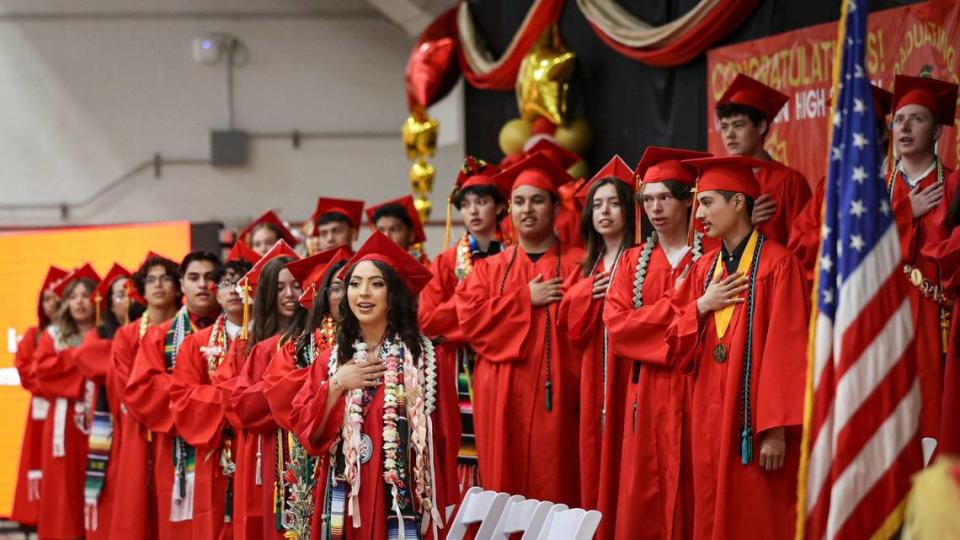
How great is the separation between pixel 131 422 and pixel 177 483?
650mm

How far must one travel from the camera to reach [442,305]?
704cm

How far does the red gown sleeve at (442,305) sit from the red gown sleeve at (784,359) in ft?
7.21

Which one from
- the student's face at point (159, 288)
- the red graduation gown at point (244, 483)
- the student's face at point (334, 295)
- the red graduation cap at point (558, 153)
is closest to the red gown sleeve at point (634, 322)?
the student's face at point (334, 295)

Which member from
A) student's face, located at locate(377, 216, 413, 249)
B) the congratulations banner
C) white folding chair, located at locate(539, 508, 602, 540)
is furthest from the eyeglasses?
white folding chair, located at locate(539, 508, 602, 540)

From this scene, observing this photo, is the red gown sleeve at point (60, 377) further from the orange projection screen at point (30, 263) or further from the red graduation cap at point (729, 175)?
the red graduation cap at point (729, 175)


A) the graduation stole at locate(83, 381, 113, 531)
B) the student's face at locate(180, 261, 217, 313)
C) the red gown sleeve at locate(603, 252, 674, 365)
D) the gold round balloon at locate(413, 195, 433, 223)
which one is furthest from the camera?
the gold round balloon at locate(413, 195, 433, 223)

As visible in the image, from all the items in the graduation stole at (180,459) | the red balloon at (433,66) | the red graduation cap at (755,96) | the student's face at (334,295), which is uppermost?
the red balloon at (433,66)

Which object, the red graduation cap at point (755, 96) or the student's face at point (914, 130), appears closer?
the student's face at point (914, 130)

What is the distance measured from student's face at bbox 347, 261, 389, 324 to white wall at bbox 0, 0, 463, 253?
10629 mm

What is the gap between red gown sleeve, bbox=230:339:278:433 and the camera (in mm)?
5992

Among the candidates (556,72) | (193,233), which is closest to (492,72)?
(556,72)

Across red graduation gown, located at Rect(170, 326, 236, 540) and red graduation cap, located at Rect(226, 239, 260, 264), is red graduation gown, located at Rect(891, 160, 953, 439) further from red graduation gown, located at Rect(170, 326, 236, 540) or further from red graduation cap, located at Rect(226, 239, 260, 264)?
red graduation cap, located at Rect(226, 239, 260, 264)

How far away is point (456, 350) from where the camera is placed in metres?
7.15

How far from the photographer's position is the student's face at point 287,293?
6.30m
